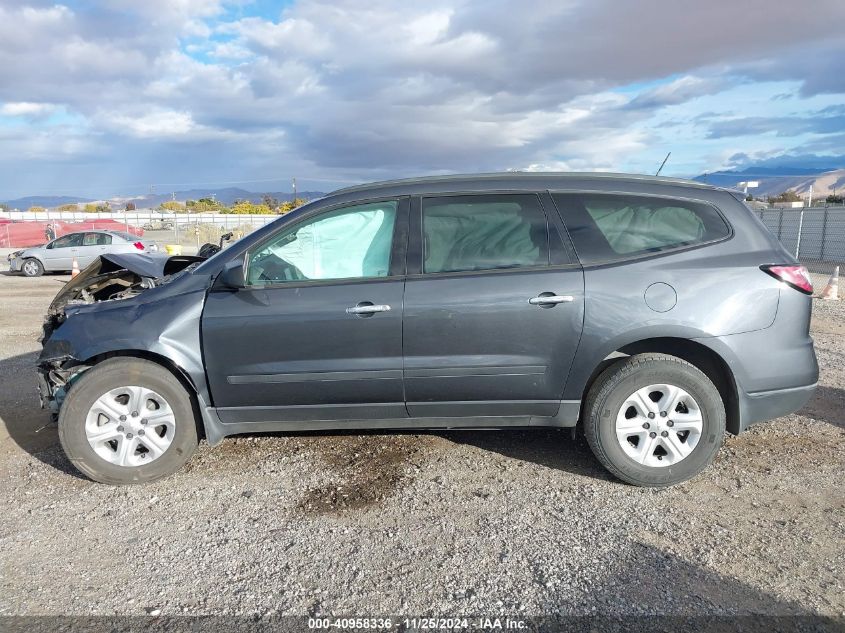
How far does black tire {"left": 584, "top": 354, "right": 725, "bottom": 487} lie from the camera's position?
3605mm

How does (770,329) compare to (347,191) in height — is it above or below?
below

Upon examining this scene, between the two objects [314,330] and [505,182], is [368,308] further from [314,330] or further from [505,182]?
[505,182]

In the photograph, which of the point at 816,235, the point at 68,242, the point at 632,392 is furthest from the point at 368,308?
the point at 816,235

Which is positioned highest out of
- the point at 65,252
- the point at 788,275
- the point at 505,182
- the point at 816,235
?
the point at 505,182

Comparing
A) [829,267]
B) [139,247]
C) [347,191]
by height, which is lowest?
[829,267]

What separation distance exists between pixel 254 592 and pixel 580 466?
2.22 metres

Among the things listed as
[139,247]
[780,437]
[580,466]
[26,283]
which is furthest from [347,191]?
[139,247]

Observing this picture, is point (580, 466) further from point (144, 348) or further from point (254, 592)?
point (144, 348)

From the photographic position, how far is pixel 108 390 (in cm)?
375

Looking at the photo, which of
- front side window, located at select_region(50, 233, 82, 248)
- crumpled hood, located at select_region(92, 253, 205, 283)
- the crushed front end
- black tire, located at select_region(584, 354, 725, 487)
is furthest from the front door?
front side window, located at select_region(50, 233, 82, 248)

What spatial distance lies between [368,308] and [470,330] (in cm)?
63

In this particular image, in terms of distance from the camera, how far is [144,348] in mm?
3713

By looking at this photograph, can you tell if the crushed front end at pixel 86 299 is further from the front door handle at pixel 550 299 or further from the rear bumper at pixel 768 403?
the rear bumper at pixel 768 403

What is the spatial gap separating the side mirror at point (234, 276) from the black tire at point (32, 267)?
17.4 metres
